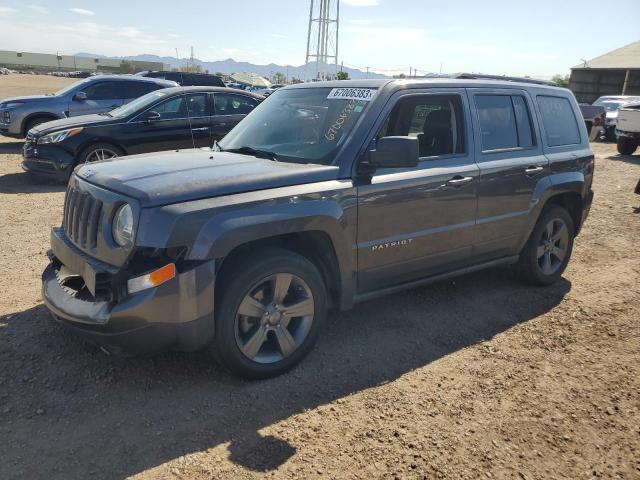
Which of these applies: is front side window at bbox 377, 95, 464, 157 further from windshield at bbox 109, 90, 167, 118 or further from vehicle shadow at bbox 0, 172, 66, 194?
vehicle shadow at bbox 0, 172, 66, 194

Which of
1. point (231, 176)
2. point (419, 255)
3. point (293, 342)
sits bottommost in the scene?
point (293, 342)

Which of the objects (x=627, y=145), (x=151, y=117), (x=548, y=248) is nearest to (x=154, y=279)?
(x=548, y=248)

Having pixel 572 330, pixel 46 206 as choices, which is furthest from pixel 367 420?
pixel 46 206

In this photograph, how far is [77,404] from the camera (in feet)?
10.1

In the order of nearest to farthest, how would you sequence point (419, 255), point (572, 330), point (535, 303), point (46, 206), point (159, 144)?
point (419, 255) < point (572, 330) < point (535, 303) < point (46, 206) < point (159, 144)

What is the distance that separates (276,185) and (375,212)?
777 millimetres

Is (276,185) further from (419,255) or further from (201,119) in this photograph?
(201,119)

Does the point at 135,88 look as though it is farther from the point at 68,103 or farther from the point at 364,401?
the point at 364,401

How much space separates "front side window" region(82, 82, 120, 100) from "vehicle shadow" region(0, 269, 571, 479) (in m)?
8.63

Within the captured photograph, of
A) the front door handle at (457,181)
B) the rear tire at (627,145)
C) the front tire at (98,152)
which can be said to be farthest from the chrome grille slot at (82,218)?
the rear tire at (627,145)

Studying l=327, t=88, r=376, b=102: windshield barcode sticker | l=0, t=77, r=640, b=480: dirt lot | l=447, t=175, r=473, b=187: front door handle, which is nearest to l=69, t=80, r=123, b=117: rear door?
l=0, t=77, r=640, b=480: dirt lot

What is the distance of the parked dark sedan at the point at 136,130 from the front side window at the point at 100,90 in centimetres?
276

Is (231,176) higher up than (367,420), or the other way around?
(231,176)

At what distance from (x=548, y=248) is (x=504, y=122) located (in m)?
1.44
